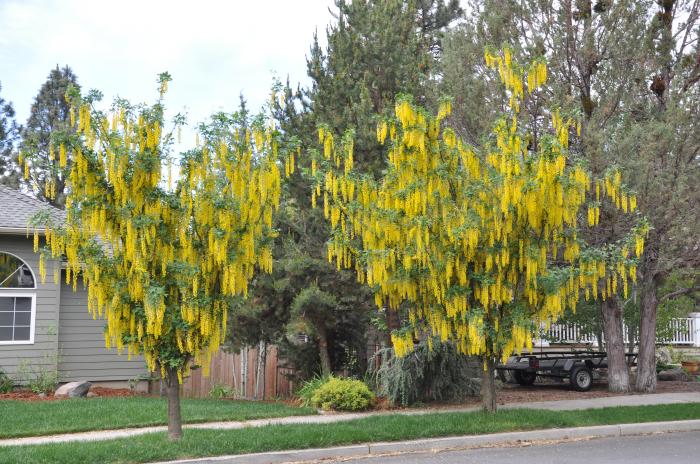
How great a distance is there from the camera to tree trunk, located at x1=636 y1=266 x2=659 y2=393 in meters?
16.7

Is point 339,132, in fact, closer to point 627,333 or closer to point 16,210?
point 16,210

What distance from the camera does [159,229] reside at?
29.9 feet

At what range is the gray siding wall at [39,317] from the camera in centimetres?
1675

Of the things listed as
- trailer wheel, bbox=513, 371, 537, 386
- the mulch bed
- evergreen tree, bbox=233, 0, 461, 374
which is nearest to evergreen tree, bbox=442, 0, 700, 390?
evergreen tree, bbox=233, 0, 461, 374

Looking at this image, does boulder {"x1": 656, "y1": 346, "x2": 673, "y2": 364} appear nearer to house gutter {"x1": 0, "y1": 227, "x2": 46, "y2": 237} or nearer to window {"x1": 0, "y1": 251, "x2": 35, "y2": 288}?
house gutter {"x1": 0, "y1": 227, "x2": 46, "y2": 237}

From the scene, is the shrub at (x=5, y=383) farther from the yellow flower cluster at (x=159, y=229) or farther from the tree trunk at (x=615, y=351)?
the tree trunk at (x=615, y=351)

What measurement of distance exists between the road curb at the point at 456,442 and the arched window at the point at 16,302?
1016cm

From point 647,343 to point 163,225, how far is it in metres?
12.6

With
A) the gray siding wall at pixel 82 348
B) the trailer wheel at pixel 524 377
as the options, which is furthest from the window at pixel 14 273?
the trailer wheel at pixel 524 377

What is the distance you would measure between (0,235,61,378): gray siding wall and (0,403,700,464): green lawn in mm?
8423

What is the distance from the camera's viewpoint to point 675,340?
25.6 m

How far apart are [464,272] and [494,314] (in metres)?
0.92

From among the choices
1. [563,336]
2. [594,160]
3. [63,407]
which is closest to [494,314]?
[594,160]

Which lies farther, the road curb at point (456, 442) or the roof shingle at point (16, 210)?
the roof shingle at point (16, 210)
